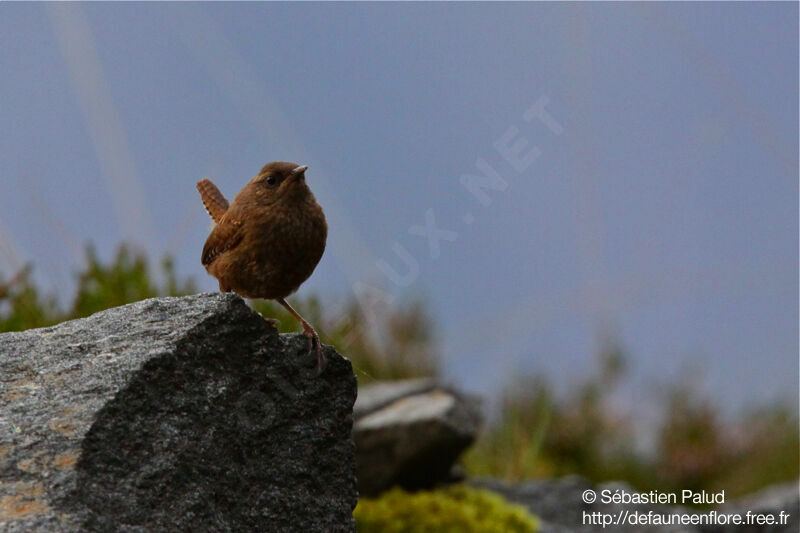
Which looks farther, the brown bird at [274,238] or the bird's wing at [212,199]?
the bird's wing at [212,199]

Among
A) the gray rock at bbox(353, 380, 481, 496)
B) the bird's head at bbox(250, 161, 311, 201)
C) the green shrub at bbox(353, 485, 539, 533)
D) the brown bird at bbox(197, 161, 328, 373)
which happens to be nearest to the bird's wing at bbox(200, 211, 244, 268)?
the brown bird at bbox(197, 161, 328, 373)

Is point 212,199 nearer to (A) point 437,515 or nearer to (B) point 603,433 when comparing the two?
(A) point 437,515

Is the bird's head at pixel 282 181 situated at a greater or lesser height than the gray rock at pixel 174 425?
greater

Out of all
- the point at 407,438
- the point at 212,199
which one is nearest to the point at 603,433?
the point at 407,438

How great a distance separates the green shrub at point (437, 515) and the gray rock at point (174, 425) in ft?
8.04

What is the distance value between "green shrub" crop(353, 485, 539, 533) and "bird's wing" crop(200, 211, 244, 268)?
2.57m

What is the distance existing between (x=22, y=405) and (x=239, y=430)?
65 cm

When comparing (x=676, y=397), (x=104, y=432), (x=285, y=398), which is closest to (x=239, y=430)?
(x=285, y=398)

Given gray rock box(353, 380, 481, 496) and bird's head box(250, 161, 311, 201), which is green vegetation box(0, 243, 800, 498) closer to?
gray rock box(353, 380, 481, 496)

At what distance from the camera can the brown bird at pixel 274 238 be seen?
3.11m

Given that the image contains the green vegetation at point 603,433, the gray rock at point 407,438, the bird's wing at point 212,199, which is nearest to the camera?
the bird's wing at point 212,199

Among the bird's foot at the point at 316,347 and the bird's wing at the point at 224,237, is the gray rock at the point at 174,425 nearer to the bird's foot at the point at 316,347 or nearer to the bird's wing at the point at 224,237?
the bird's foot at the point at 316,347

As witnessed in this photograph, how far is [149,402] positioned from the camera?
272 centimetres

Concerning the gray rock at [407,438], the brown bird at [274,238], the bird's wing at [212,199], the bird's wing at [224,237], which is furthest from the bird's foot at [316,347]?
the gray rock at [407,438]
